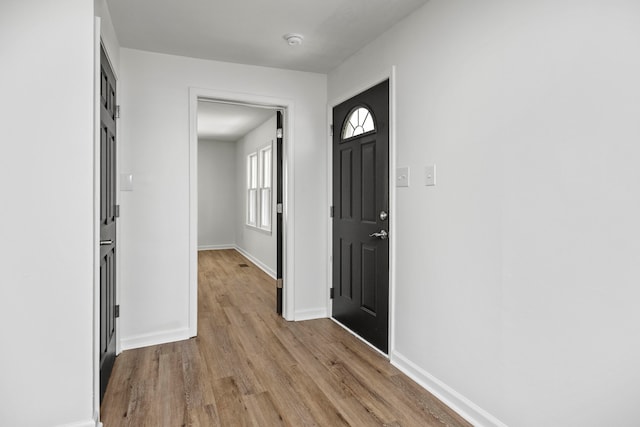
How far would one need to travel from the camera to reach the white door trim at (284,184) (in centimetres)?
326

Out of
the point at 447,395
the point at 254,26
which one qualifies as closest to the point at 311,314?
the point at 447,395

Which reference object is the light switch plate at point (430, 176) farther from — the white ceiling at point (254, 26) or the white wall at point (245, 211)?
the white wall at point (245, 211)

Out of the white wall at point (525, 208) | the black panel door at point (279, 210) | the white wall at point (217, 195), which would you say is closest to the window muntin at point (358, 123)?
the white wall at point (525, 208)

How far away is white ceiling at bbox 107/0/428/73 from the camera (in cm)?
244

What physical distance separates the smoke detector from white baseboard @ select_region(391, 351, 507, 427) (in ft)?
8.07

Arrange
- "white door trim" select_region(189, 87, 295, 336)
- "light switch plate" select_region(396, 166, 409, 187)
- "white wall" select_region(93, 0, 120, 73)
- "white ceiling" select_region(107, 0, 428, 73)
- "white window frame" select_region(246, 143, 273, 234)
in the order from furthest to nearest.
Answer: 1. "white window frame" select_region(246, 143, 273, 234)
2. "white door trim" select_region(189, 87, 295, 336)
3. "light switch plate" select_region(396, 166, 409, 187)
4. "white ceiling" select_region(107, 0, 428, 73)
5. "white wall" select_region(93, 0, 120, 73)

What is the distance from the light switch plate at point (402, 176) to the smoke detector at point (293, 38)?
4.18 feet

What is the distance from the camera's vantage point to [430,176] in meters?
2.38
